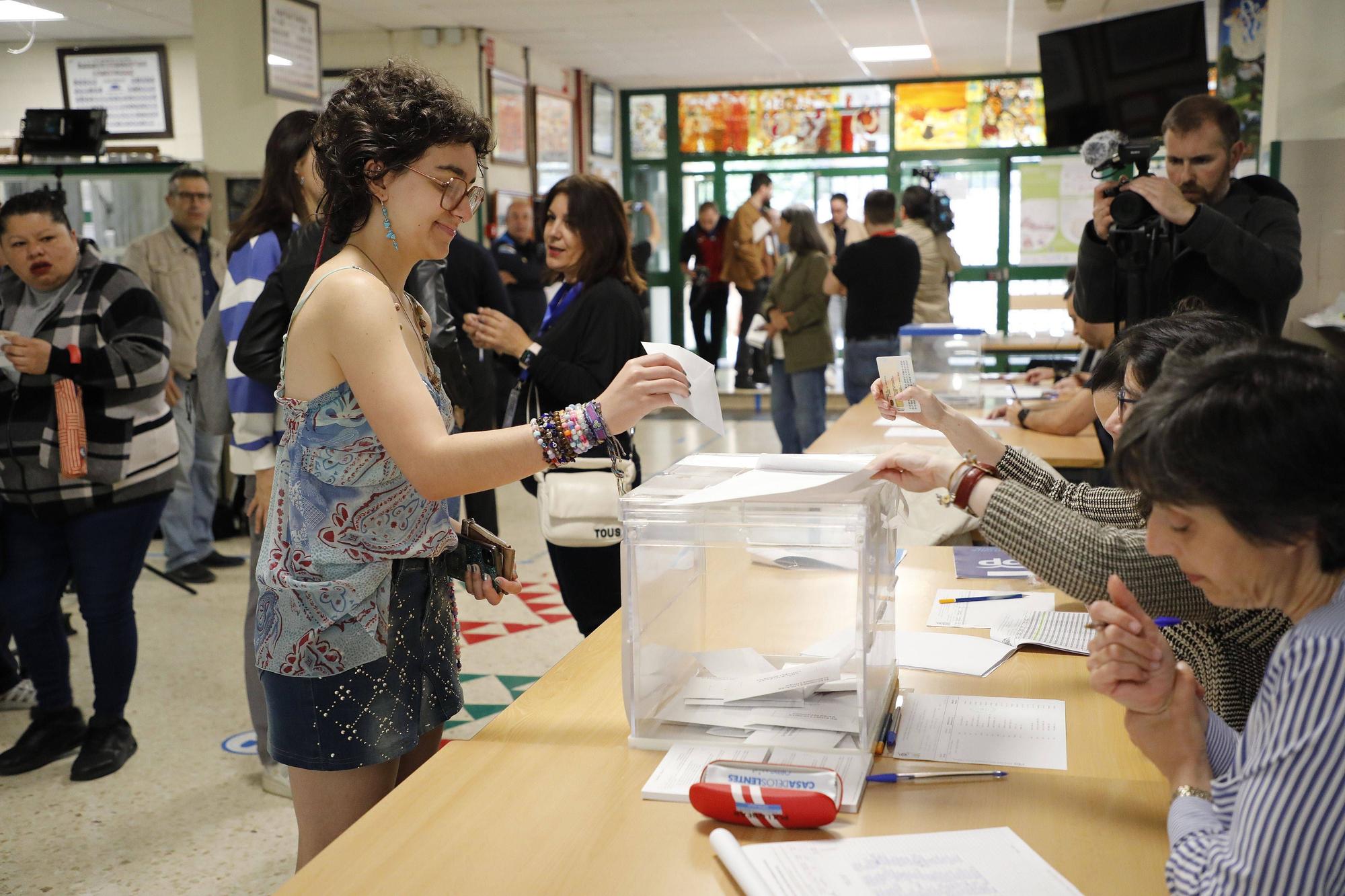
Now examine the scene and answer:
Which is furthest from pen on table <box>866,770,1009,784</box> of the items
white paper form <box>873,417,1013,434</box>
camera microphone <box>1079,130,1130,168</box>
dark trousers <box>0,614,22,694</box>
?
dark trousers <box>0,614,22,694</box>

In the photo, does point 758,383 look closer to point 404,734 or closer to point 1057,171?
point 1057,171

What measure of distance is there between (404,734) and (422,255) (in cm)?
66

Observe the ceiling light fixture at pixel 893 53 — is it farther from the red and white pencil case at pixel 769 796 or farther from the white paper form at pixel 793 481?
the red and white pencil case at pixel 769 796

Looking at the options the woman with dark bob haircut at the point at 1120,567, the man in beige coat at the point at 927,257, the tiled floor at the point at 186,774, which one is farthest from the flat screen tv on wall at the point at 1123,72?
the woman with dark bob haircut at the point at 1120,567

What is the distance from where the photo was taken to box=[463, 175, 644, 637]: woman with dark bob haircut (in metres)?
2.81

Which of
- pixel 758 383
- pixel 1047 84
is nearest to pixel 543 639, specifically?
pixel 1047 84

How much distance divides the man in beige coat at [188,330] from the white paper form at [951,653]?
4.09 meters

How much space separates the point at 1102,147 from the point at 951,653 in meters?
2.06

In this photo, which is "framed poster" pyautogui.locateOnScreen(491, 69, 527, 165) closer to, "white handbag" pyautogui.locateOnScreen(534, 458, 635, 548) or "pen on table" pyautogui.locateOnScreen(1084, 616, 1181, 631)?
"white handbag" pyautogui.locateOnScreen(534, 458, 635, 548)

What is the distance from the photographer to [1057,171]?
38.5 ft

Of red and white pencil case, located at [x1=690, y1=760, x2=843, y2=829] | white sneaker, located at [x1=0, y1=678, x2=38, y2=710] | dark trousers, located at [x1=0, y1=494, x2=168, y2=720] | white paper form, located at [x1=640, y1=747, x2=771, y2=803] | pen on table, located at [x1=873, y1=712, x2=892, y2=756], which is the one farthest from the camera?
white sneaker, located at [x1=0, y1=678, x2=38, y2=710]

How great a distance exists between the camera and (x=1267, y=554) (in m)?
1.01

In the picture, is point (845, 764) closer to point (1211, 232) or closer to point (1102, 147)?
point (1211, 232)

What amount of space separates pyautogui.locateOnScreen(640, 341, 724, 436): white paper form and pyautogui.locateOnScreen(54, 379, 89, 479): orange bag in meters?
2.10
